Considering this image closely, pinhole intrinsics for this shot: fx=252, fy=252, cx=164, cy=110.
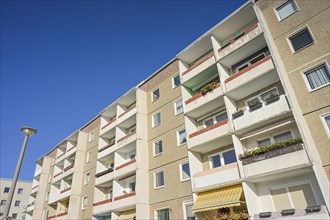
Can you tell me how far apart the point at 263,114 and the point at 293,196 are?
5301 mm

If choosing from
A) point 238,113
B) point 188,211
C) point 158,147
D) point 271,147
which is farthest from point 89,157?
point 271,147

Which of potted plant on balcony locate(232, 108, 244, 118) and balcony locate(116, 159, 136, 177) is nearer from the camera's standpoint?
potted plant on balcony locate(232, 108, 244, 118)

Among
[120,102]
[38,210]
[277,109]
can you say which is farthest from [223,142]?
[38,210]

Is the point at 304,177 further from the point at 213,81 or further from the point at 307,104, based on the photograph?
the point at 213,81

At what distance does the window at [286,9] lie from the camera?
1891cm

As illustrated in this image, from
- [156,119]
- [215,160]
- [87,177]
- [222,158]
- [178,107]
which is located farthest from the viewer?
[87,177]

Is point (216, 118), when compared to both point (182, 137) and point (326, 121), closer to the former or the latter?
point (182, 137)

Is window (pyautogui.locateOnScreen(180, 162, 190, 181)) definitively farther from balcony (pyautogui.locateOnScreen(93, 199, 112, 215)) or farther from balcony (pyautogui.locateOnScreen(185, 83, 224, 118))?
balcony (pyautogui.locateOnScreen(93, 199, 112, 215))

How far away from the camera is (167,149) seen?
77.4 feet

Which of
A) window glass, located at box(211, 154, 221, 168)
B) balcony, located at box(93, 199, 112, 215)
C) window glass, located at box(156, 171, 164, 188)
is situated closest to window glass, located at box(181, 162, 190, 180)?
window glass, located at box(211, 154, 221, 168)

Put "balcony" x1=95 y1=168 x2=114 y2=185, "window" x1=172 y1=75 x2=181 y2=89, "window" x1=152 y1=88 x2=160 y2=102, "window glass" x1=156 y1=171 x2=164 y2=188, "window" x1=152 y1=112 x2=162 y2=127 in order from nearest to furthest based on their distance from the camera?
"window glass" x1=156 y1=171 x2=164 y2=188
"window" x1=172 y1=75 x2=181 y2=89
"window" x1=152 y1=112 x2=162 y2=127
"balcony" x1=95 y1=168 x2=114 y2=185
"window" x1=152 y1=88 x2=160 y2=102

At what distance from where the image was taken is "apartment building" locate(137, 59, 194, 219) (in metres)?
20.9

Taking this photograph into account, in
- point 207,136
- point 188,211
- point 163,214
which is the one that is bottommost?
point 188,211

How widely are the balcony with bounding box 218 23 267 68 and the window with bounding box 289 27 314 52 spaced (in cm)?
216
